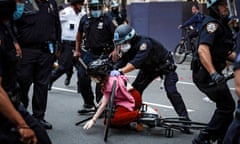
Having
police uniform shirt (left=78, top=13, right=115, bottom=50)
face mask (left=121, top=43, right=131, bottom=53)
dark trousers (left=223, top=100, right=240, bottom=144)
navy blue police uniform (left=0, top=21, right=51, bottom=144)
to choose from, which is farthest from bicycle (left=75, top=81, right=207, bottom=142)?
navy blue police uniform (left=0, top=21, right=51, bottom=144)

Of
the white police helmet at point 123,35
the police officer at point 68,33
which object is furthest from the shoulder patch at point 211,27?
the police officer at point 68,33

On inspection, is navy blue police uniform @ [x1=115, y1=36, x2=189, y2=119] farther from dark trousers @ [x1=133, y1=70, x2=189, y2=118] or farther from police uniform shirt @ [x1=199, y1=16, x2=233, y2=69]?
police uniform shirt @ [x1=199, y1=16, x2=233, y2=69]

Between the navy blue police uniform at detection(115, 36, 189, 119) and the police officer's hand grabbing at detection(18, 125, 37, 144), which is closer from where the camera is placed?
the police officer's hand grabbing at detection(18, 125, 37, 144)

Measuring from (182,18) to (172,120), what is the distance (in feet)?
42.6

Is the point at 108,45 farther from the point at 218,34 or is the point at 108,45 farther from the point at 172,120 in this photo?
the point at 218,34

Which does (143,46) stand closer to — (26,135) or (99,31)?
(99,31)

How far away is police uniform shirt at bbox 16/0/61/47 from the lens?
255 inches

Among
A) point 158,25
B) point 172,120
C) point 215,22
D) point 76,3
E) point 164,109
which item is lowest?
point 158,25

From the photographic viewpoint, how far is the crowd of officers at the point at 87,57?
3445 mm

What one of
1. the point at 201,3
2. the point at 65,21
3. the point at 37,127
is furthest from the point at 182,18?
the point at 37,127

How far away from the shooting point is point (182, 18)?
1906cm

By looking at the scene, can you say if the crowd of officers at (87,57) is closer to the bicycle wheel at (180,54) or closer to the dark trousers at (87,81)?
the dark trousers at (87,81)

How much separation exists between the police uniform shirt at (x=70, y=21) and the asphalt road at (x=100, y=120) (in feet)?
3.67

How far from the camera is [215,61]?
17.3 feet
